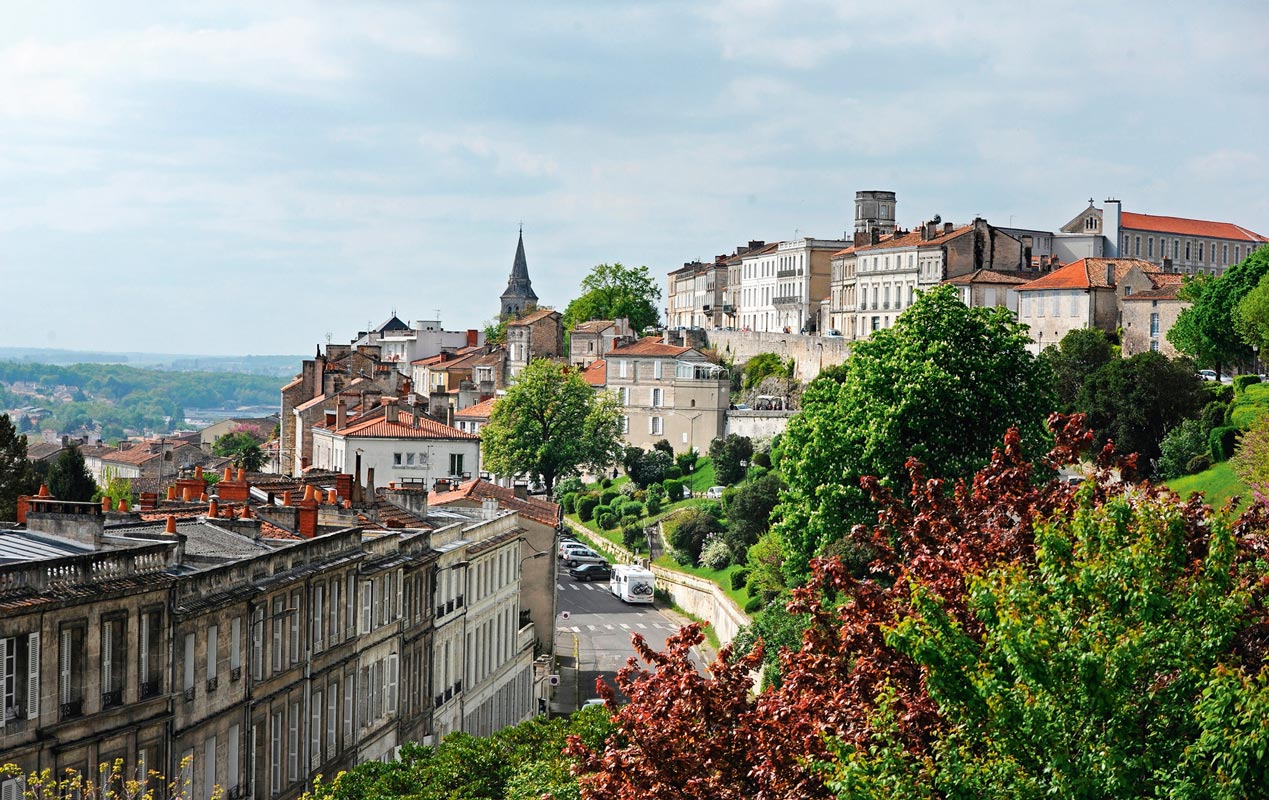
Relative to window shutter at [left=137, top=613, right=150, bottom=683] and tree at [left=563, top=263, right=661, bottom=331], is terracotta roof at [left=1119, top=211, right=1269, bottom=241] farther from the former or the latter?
window shutter at [left=137, top=613, right=150, bottom=683]

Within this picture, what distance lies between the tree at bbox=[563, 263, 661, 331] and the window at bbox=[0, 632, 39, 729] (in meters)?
143

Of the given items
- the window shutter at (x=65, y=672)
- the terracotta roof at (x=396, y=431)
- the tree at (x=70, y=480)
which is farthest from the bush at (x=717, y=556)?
the window shutter at (x=65, y=672)

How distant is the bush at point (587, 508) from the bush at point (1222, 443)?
44.0m

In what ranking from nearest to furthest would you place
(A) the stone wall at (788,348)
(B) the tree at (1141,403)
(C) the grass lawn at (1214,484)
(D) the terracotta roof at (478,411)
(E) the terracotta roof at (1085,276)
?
(C) the grass lawn at (1214,484) < (B) the tree at (1141,403) < (E) the terracotta roof at (1085,276) < (A) the stone wall at (788,348) < (D) the terracotta roof at (478,411)

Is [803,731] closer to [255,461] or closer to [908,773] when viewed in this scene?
[908,773]

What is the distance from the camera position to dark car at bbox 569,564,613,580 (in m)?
88.4

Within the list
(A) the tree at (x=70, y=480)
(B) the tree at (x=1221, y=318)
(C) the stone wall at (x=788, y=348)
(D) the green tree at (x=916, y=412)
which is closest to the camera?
(D) the green tree at (x=916, y=412)

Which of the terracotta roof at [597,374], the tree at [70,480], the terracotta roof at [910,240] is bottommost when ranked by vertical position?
the tree at [70,480]

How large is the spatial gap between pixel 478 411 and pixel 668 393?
1360 centimetres

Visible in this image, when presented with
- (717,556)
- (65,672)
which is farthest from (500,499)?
(65,672)

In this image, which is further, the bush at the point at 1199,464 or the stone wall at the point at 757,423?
the stone wall at the point at 757,423

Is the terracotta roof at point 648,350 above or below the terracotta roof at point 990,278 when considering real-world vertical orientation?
below

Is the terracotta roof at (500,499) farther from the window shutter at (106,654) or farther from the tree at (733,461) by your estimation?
the window shutter at (106,654)

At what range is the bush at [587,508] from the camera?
10444cm
